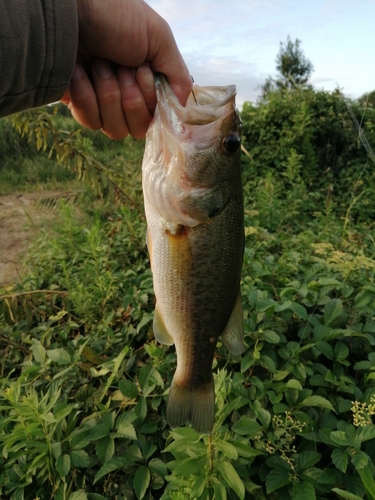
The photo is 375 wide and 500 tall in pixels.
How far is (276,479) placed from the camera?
5.27 ft

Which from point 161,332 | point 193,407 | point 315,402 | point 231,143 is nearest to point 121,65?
point 231,143

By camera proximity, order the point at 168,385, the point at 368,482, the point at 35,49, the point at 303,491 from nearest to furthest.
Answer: the point at 35,49 → the point at 368,482 → the point at 303,491 → the point at 168,385

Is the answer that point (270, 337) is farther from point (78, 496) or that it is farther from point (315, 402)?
point (78, 496)

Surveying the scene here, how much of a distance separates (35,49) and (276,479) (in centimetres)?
187

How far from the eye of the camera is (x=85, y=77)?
1.43m

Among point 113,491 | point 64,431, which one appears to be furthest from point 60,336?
point 113,491

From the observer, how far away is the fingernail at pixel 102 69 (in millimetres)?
1422

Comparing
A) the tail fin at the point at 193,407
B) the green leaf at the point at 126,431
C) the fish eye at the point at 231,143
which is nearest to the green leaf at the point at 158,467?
the green leaf at the point at 126,431

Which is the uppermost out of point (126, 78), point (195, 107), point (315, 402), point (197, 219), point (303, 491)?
point (126, 78)

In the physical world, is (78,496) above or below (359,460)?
below

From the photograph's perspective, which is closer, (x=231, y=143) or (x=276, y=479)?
(x=231, y=143)

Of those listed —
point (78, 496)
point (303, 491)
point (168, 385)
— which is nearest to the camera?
point (303, 491)

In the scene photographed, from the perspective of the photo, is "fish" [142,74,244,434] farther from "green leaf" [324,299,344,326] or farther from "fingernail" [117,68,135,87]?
"green leaf" [324,299,344,326]

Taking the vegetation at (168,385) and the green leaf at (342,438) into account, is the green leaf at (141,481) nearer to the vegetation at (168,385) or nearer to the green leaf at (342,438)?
the vegetation at (168,385)
